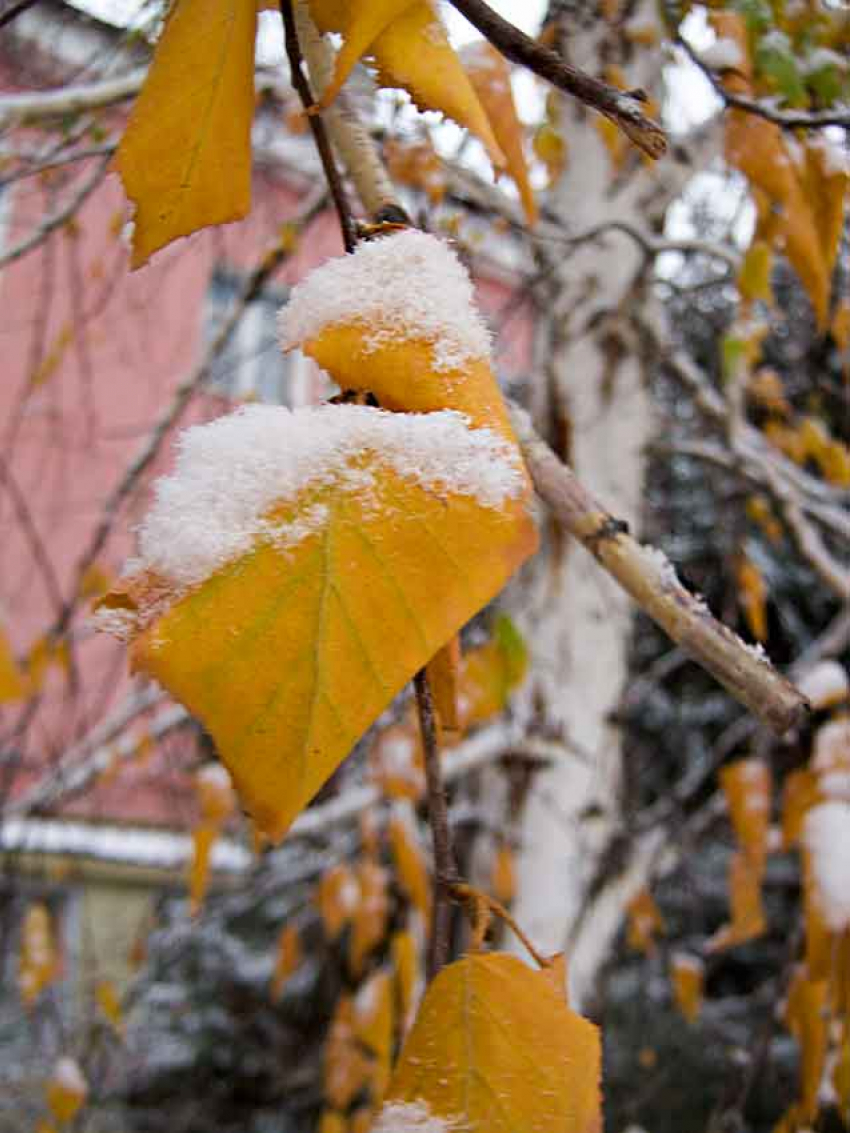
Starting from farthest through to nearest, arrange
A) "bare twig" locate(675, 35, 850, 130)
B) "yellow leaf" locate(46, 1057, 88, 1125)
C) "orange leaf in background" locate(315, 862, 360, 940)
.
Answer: "orange leaf in background" locate(315, 862, 360, 940), "yellow leaf" locate(46, 1057, 88, 1125), "bare twig" locate(675, 35, 850, 130)

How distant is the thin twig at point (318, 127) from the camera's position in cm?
34

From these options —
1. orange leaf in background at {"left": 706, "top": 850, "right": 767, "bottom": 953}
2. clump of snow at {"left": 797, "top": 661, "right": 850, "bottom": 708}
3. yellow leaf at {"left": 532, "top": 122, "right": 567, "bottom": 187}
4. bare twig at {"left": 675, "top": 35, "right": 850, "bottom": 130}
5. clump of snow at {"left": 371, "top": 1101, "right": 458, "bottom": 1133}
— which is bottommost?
orange leaf in background at {"left": 706, "top": 850, "right": 767, "bottom": 953}

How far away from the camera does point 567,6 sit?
3.15 ft

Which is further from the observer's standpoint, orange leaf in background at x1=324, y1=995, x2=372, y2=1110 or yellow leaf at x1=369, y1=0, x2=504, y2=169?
orange leaf in background at x1=324, y1=995, x2=372, y2=1110

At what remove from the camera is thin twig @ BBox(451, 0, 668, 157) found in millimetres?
309

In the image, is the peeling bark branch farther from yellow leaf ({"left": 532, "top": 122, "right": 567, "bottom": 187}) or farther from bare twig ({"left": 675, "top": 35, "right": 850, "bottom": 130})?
yellow leaf ({"left": 532, "top": 122, "right": 567, "bottom": 187})

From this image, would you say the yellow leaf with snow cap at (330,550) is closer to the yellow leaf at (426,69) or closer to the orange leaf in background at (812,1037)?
the yellow leaf at (426,69)

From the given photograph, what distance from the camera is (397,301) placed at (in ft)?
0.98

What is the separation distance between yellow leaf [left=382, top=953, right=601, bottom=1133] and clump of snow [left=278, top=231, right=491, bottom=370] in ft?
0.62

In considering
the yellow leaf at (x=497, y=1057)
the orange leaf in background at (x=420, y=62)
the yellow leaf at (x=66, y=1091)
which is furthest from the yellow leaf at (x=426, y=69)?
the yellow leaf at (x=66, y=1091)

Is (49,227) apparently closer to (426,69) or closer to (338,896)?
(426,69)

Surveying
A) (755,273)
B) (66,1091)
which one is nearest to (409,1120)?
(755,273)

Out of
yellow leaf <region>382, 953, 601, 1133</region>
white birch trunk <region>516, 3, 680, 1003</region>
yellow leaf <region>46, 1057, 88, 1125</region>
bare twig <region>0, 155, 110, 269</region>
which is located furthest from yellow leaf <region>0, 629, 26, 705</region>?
yellow leaf <region>46, 1057, 88, 1125</region>

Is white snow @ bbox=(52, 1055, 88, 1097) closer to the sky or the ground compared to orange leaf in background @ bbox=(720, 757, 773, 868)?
closer to the ground
